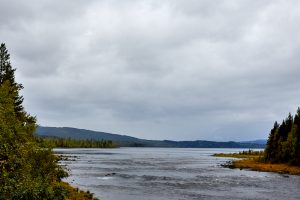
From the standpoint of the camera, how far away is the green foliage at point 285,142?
405ft

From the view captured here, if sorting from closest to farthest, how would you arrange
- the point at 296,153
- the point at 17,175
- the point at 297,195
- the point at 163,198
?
the point at 17,175 < the point at 163,198 < the point at 297,195 < the point at 296,153

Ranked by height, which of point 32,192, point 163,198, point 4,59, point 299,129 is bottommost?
point 163,198

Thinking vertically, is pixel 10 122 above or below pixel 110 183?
above

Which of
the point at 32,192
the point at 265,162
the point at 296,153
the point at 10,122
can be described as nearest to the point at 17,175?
the point at 32,192

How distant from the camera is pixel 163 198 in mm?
62500

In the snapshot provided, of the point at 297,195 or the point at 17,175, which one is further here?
the point at 297,195

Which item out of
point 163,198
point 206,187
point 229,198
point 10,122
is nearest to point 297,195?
point 229,198

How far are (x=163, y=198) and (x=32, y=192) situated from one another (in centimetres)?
3988

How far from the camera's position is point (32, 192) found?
2494 centimetres

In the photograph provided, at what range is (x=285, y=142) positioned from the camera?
424ft

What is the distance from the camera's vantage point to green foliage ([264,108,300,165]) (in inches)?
4860

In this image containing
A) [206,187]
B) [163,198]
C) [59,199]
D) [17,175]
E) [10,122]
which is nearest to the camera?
[17,175]

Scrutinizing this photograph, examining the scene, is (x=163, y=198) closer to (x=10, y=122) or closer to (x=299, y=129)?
(x=10, y=122)

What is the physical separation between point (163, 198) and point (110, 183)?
74.9ft
